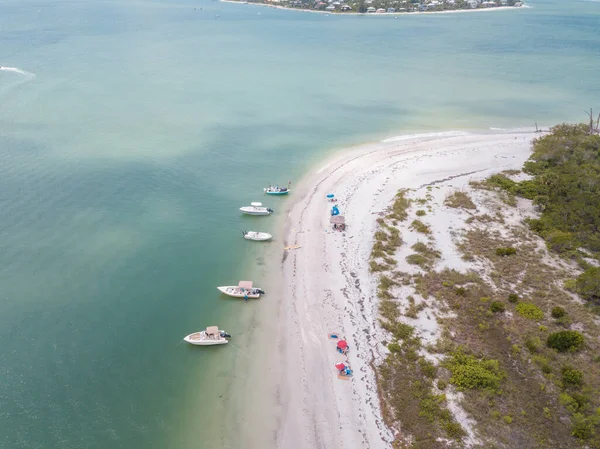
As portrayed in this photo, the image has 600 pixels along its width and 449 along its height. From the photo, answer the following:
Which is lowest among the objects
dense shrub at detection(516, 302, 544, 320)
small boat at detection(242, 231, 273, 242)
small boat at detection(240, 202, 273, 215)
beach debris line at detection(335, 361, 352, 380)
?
beach debris line at detection(335, 361, 352, 380)

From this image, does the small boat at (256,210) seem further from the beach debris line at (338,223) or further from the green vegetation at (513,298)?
the green vegetation at (513,298)

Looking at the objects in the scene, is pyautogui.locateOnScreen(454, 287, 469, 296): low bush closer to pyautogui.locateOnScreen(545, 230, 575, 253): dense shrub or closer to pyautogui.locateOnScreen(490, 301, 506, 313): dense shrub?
pyautogui.locateOnScreen(490, 301, 506, 313): dense shrub

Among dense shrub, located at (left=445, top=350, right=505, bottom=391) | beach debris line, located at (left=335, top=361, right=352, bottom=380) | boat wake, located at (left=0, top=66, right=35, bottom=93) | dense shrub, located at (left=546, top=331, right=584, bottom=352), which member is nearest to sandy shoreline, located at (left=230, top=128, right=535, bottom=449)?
beach debris line, located at (left=335, top=361, right=352, bottom=380)

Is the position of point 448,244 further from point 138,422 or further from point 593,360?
point 138,422

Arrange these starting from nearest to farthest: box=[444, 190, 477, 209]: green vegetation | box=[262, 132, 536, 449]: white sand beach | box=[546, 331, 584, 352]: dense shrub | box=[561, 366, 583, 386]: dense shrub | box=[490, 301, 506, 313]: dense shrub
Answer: box=[262, 132, 536, 449]: white sand beach
box=[561, 366, 583, 386]: dense shrub
box=[546, 331, 584, 352]: dense shrub
box=[490, 301, 506, 313]: dense shrub
box=[444, 190, 477, 209]: green vegetation

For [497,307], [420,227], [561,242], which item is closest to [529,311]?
[497,307]

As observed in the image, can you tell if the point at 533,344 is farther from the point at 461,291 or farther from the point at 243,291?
the point at 243,291

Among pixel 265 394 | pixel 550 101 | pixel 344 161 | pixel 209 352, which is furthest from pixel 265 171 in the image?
pixel 550 101

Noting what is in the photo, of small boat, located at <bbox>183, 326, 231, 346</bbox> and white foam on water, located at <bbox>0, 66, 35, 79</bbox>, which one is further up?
white foam on water, located at <bbox>0, 66, 35, 79</bbox>
